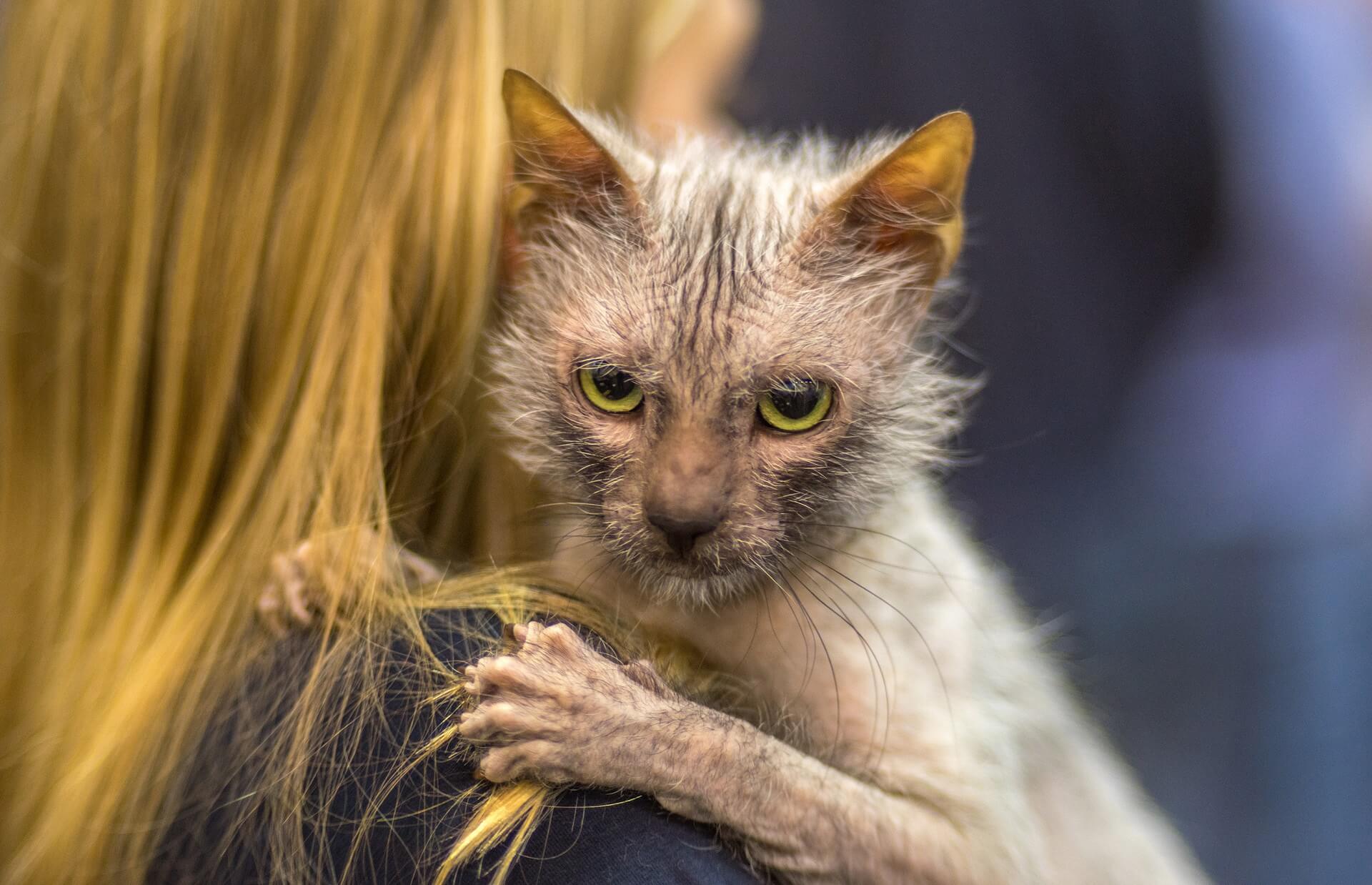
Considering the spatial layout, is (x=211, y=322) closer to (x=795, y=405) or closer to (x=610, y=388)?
(x=610, y=388)

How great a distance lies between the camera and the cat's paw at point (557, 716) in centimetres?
81

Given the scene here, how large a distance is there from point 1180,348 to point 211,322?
2.38m

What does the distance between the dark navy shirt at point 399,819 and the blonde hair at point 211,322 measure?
4cm

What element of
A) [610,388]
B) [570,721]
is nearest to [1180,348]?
[610,388]

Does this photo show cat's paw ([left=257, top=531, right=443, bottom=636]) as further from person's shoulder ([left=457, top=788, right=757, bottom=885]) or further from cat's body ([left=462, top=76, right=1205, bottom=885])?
person's shoulder ([left=457, top=788, right=757, bottom=885])

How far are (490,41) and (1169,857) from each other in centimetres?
174

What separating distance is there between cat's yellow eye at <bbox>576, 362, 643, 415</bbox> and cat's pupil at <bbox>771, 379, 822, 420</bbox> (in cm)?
15

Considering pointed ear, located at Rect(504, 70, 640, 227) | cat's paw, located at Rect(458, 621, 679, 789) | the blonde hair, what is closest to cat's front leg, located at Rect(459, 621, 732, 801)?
cat's paw, located at Rect(458, 621, 679, 789)

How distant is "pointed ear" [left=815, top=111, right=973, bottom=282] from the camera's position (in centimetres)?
91

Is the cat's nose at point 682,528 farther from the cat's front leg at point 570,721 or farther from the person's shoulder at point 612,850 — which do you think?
the person's shoulder at point 612,850

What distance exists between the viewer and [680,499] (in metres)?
0.88

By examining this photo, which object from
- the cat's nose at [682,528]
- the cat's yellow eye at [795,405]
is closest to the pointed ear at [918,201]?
the cat's yellow eye at [795,405]

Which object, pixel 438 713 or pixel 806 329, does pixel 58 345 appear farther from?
pixel 806 329

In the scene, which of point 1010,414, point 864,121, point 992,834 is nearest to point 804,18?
point 864,121
